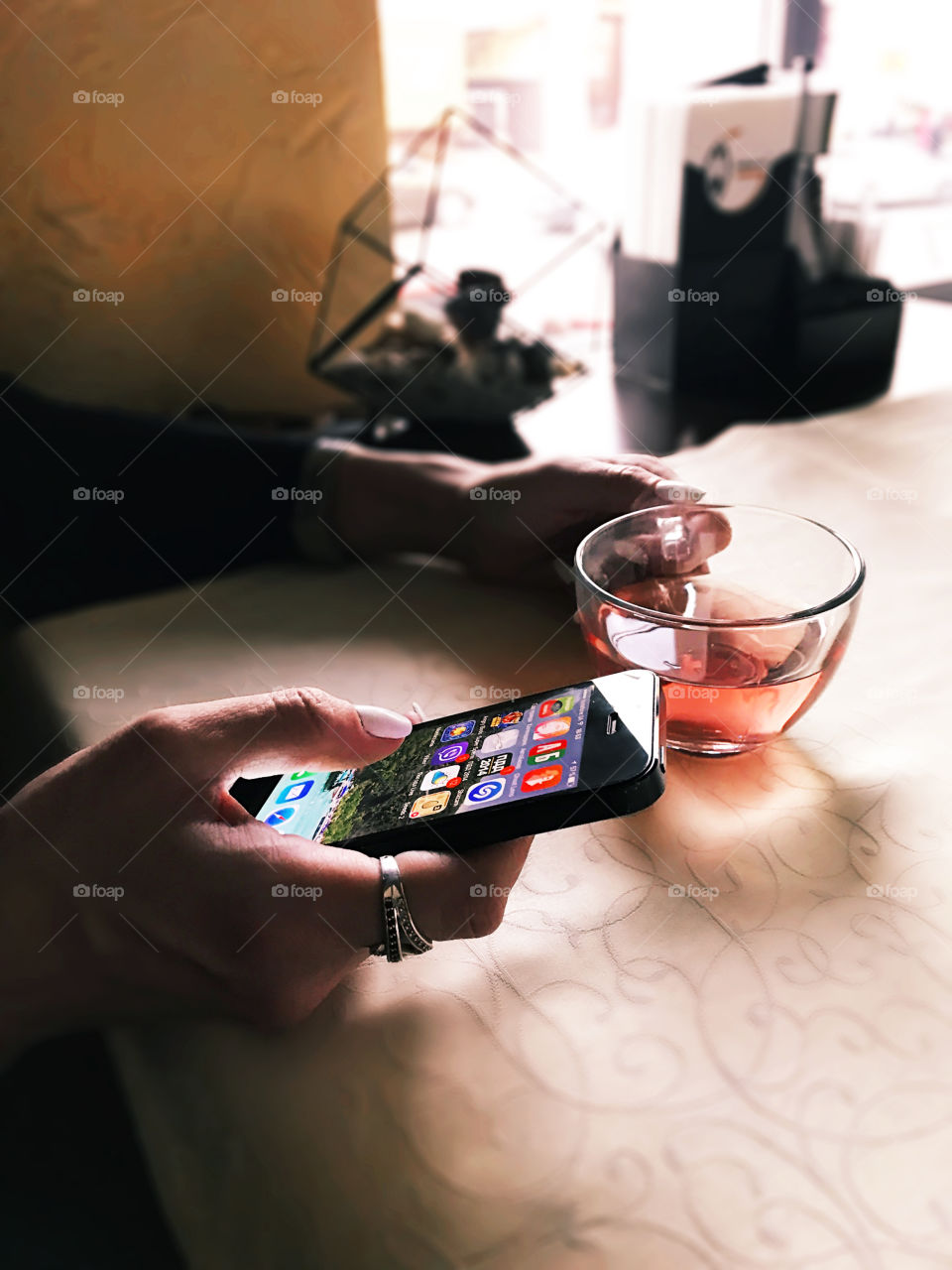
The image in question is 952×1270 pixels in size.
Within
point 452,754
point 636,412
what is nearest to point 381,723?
Answer: point 452,754

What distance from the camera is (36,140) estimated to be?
896mm

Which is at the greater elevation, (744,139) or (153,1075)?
(744,139)

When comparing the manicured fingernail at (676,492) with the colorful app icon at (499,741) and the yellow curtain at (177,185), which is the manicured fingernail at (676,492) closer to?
the colorful app icon at (499,741)

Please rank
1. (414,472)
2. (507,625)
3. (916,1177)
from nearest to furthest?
(916,1177) < (507,625) < (414,472)

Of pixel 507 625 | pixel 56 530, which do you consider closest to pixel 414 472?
pixel 507 625

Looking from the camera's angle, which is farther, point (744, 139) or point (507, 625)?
point (744, 139)

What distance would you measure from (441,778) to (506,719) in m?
0.05

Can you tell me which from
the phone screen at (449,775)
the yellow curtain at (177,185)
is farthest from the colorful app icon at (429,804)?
the yellow curtain at (177,185)

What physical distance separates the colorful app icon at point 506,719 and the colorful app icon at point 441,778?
0.10 ft

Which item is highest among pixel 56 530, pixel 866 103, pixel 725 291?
pixel 866 103

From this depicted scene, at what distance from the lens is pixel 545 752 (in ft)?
1.36

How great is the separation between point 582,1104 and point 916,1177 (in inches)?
4.1

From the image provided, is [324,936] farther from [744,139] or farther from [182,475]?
[744,139]

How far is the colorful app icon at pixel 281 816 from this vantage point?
449 mm
